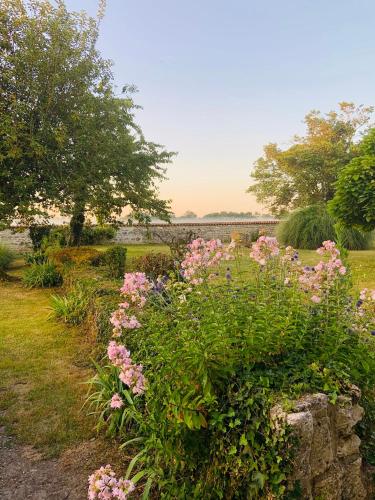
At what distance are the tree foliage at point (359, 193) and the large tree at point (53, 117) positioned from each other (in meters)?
6.99

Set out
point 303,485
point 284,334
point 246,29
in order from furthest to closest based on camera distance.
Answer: point 246,29 < point 284,334 < point 303,485

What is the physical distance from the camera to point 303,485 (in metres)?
1.85

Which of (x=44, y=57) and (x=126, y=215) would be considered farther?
(x=126, y=215)

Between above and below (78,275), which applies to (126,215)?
above

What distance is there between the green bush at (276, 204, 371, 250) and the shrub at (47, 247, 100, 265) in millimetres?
11337

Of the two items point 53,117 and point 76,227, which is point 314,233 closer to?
point 76,227

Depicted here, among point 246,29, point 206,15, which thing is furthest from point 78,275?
point 246,29

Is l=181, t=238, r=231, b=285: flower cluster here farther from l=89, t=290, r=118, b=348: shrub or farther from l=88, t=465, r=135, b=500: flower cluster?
l=88, t=465, r=135, b=500: flower cluster

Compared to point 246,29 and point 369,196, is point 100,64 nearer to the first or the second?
point 246,29

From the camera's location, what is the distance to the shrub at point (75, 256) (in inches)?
374

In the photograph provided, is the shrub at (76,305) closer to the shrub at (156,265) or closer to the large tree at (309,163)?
the shrub at (156,265)

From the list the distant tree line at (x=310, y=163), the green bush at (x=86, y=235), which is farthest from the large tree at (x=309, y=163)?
the green bush at (x=86, y=235)

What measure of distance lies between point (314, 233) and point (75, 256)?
1227cm

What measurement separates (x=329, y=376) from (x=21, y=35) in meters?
11.7
